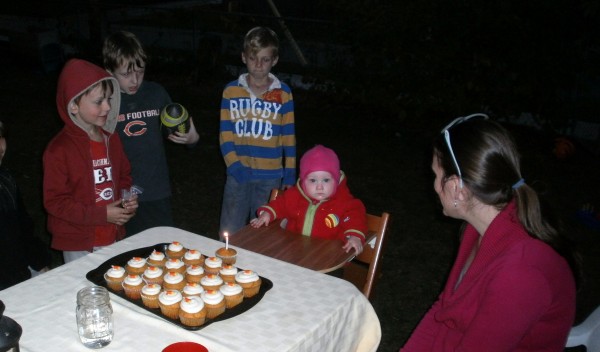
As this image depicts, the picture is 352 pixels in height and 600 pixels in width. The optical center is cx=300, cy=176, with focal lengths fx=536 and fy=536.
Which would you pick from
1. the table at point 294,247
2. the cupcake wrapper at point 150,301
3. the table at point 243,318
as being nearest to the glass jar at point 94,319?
the table at point 243,318

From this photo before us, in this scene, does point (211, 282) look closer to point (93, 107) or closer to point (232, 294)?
point (232, 294)

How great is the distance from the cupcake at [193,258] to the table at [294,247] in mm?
469

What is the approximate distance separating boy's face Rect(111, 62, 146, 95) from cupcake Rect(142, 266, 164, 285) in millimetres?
1593

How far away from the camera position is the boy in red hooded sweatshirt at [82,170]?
113 inches

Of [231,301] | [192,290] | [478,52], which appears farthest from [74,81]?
[478,52]

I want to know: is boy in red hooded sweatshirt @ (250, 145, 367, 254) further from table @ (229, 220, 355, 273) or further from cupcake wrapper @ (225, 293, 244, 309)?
cupcake wrapper @ (225, 293, 244, 309)

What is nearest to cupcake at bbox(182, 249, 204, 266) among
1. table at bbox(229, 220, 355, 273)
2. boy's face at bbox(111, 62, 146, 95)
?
table at bbox(229, 220, 355, 273)

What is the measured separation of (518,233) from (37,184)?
569 cm

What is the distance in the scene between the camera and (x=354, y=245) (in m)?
2.83

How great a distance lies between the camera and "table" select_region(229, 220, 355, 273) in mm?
2688

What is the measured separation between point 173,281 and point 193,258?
213 millimetres

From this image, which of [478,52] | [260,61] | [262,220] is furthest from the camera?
[478,52]

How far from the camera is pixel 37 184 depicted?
6.21 m

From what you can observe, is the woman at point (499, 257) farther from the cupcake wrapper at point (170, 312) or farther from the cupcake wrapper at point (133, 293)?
the cupcake wrapper at point (133, 293)
